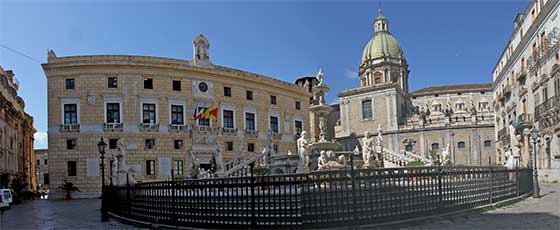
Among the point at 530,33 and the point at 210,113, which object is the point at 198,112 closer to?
the point at 210,113

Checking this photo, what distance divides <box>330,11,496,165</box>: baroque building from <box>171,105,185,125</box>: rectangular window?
2212 cm

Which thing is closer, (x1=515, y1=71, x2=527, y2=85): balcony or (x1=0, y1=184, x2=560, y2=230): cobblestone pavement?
(x1=0, y1=184, x2=560, y2=230): cobblestone pavement

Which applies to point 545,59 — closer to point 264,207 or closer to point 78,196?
point 264,207

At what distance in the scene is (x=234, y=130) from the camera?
127 ft

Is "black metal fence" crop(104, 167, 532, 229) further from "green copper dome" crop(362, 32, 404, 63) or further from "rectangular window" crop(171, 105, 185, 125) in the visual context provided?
"green copper dome" crop(362, 32, 404, 63)

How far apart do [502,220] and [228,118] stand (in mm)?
29869

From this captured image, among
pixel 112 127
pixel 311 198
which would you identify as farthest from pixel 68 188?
pixel 311 198

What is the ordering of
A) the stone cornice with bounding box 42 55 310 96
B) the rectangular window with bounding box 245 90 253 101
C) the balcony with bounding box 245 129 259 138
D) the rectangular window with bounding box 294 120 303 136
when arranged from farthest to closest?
the rectangular window with bounding box 294 120 303 136
the rectangular window with bounding box 245 90 253 101
the balcony with bounding box 245 129 259 138
the stone cornice with bounding box 42 55 310 96

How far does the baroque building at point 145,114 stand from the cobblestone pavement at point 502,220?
26025 millimetres

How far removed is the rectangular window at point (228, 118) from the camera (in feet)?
127

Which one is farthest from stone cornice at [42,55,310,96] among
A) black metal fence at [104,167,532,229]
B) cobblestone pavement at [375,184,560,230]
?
cobblestone pavement at [375,184,560,230]

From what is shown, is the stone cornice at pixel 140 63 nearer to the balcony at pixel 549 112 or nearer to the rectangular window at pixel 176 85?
the rectangular window at pixel 176 85

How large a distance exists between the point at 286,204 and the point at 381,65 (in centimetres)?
6299

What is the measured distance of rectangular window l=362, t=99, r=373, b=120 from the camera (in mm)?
61500
